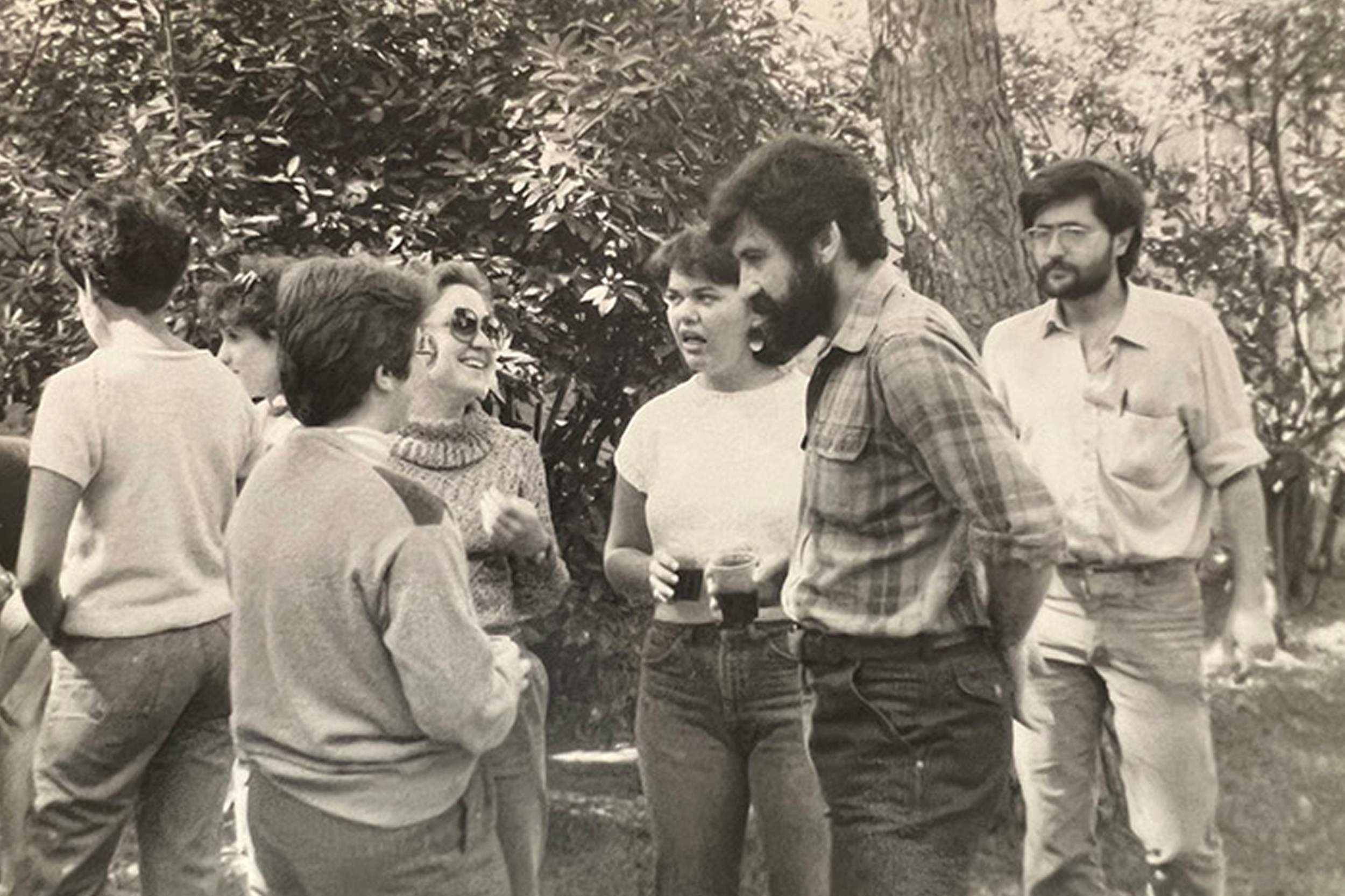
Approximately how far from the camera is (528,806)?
7.48 feet

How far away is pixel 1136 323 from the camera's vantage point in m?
2.42

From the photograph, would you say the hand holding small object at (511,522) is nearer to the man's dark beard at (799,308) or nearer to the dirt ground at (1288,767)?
the man's dark beard at (799,308)

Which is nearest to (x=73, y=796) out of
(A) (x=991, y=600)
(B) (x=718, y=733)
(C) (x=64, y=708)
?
(C) (x=64, y=708)

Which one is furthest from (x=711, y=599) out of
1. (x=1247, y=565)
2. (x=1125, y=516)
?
(x=1247, y=565)

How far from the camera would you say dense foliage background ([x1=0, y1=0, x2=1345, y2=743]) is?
2.73 meters

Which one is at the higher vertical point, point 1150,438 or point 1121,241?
point 1121,241

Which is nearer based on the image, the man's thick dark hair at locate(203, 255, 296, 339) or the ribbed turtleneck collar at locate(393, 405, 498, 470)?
the ribbed turtleneck collar at locate(393, 405, 498, 470)

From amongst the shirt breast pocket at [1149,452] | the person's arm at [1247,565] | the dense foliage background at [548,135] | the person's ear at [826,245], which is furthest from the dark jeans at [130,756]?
the person's arm at [1247,565]

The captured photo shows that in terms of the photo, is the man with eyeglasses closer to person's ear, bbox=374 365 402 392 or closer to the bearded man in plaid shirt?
the bearded man in plaid shirt

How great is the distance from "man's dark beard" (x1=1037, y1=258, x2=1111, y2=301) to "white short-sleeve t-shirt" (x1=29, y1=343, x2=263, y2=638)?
1.49m

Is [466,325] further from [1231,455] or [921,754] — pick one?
[1231,455]

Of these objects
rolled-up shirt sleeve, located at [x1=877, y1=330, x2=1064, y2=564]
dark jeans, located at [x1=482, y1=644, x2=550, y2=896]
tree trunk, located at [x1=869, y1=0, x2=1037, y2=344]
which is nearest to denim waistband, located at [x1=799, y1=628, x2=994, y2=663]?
rolled-up shirt sleeve, located at [x1=877, y1=330, x2=1064, y2=564]

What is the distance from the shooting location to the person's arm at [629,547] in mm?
2424

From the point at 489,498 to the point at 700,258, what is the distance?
58 cm
